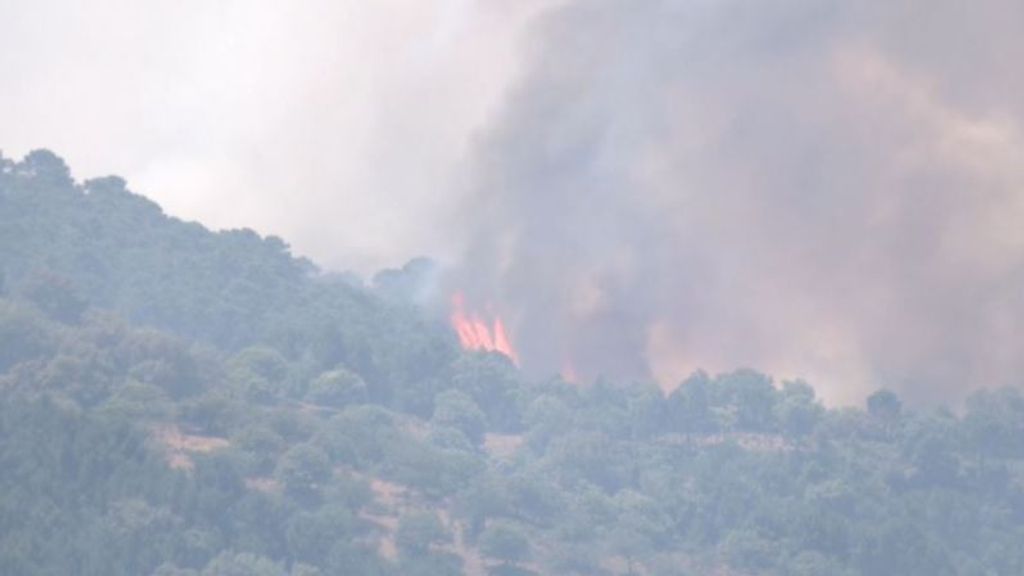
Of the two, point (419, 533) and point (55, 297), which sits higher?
point (55, 297)

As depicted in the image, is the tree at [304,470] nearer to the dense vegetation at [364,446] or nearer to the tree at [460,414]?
the dense vegetation at [364,446]

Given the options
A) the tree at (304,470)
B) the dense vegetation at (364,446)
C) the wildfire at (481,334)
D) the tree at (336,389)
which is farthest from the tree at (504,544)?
the wildfire at (481,334)

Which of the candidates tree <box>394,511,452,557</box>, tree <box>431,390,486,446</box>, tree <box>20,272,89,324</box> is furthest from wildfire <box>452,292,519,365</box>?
tree <box>394,511,452,557</box>

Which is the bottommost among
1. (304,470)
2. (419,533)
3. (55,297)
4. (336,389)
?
(419,533)

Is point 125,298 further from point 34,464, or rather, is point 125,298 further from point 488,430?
point 34,464

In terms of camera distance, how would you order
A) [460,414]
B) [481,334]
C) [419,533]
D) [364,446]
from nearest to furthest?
[419,533]
[364,446]
[460,414]
[481,334]

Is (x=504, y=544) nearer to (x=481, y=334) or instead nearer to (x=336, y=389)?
(x=336, y=389)

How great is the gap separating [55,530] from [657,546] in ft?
122

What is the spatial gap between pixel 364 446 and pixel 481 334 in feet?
124

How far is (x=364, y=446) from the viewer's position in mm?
141250

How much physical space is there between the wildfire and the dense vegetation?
10.3 ft

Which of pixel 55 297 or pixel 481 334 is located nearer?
pixel 55 297

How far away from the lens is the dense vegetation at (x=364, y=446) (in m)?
126

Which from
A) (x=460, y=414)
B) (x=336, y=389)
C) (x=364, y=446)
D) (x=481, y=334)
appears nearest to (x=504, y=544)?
(x=364, y=446)
